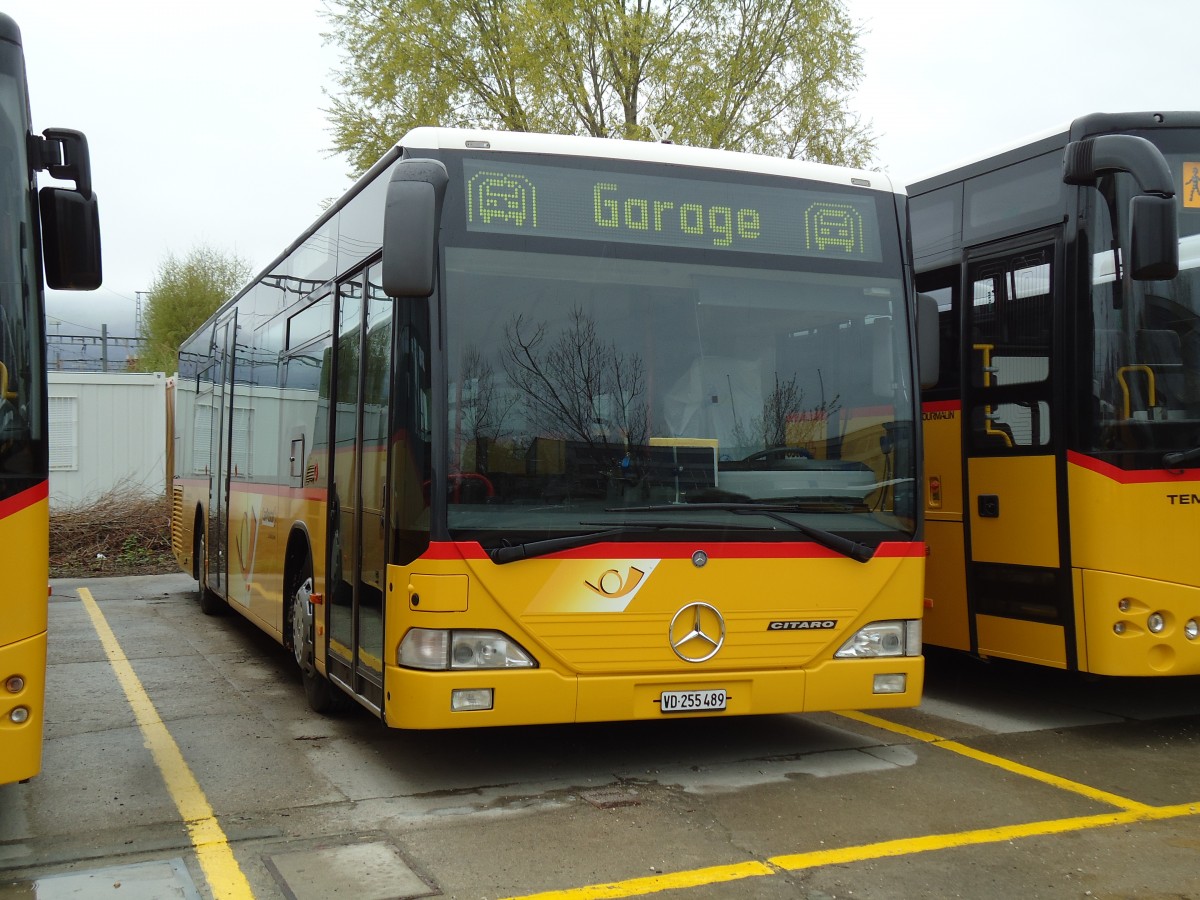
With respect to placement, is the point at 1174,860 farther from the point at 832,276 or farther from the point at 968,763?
the point at 832,276

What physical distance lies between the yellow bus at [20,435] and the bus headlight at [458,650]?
156 cm

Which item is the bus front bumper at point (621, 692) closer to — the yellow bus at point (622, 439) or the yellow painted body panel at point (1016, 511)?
the yellow bus at point (622, 439)

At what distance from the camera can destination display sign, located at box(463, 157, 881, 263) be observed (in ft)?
19.7

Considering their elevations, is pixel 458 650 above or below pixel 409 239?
below

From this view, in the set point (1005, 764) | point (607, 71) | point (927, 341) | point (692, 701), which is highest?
point (607, 71)

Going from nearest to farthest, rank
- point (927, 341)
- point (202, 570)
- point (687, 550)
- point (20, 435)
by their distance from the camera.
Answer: point (20, 435) → point (687, 550) → point (927, 341) → point (202, 570)

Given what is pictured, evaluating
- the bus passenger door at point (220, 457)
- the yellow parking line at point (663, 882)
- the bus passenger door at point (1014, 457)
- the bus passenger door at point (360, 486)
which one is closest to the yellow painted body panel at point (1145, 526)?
the bus passenger door at point (1014, 457)

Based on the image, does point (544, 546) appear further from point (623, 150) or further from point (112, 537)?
point (112, 537)

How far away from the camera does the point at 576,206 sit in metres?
6.12

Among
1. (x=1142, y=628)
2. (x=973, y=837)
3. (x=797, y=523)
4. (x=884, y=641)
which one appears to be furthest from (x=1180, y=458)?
(x=973, y=837)

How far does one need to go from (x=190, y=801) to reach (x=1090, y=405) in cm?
525

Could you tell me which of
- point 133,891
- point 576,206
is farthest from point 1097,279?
point 133,891

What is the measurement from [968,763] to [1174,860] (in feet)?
5.55

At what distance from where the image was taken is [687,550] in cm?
604
